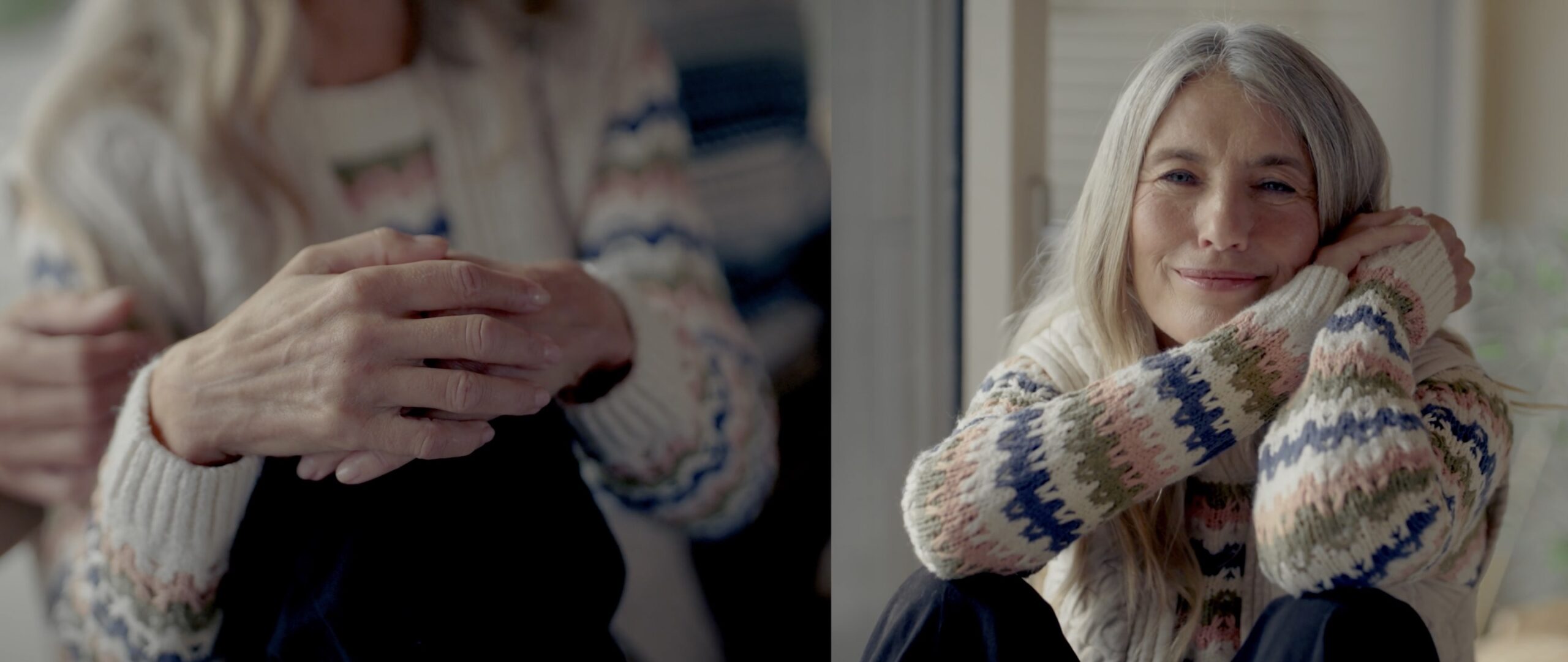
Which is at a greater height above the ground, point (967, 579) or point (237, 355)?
point (237, 355)

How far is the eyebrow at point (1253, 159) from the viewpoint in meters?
1.06

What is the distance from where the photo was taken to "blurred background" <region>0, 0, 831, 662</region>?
1.25 m

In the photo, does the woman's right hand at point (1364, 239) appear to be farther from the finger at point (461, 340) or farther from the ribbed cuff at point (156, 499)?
the ribbed cuff at point (156, 499)

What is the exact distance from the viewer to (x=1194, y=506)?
115 cm

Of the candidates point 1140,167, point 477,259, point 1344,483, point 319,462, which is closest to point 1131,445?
point 1344,483

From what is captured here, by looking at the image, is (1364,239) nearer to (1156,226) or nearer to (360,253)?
(1156,226)

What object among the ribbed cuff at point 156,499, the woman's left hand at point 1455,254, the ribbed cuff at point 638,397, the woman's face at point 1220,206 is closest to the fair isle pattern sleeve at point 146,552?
the ribbed cuff at point 156,499

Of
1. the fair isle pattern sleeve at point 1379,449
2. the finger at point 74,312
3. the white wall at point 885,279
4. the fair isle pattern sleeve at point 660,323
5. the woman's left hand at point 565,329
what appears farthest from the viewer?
the white wall at point 885,279

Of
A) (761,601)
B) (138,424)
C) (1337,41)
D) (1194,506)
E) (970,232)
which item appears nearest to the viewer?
(138,424)

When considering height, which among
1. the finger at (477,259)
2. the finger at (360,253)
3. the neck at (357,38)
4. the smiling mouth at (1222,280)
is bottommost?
the smiling mouth at (1222,280)

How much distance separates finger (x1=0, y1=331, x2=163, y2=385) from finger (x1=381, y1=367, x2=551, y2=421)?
21cm

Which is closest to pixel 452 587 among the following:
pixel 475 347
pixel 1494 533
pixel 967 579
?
pixel 475 347

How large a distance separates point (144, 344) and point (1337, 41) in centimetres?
165

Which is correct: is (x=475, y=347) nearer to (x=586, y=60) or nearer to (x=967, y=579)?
(x=586, y=60)
